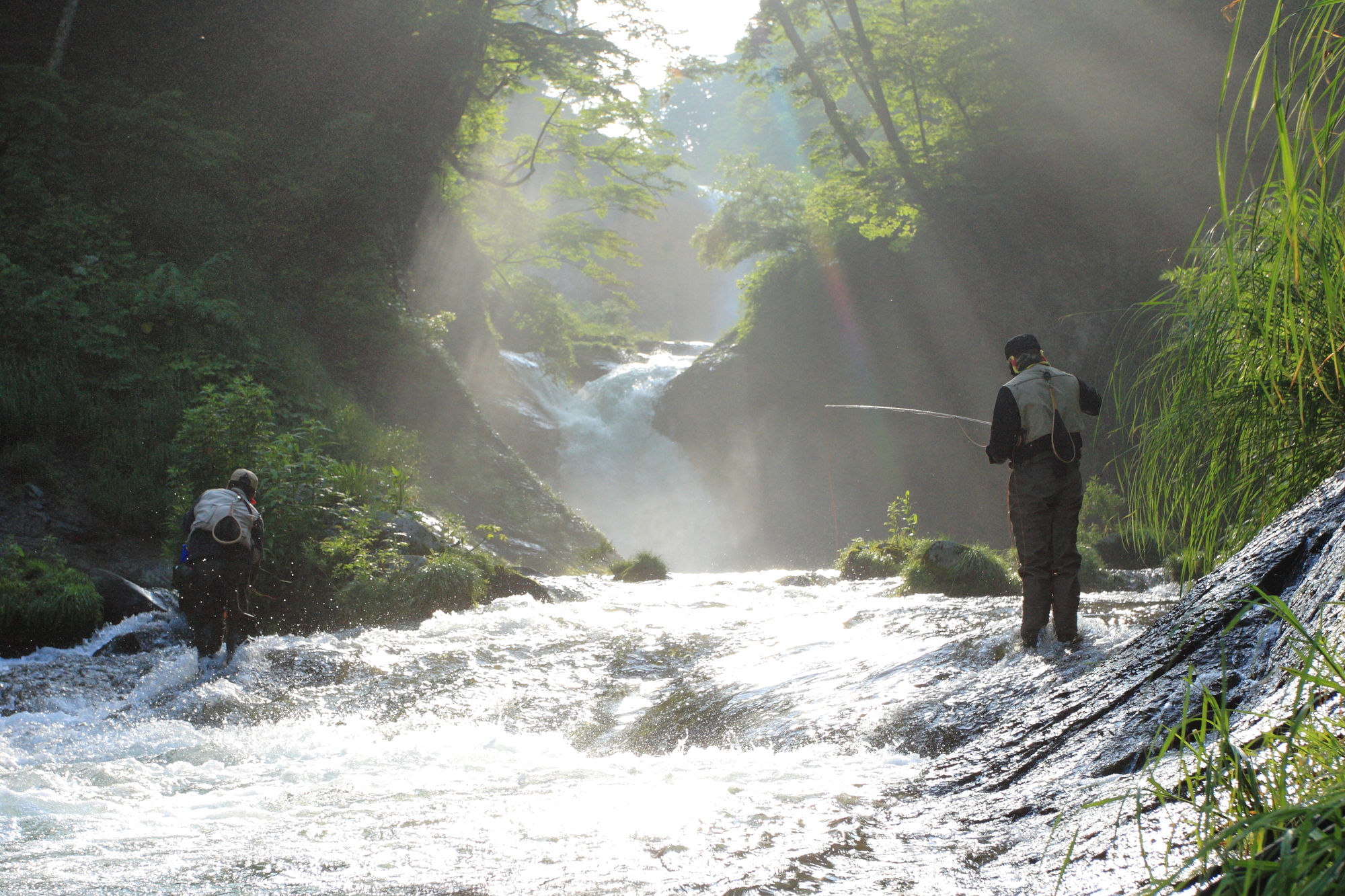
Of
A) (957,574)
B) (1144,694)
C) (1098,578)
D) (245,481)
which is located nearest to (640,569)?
(957,574)

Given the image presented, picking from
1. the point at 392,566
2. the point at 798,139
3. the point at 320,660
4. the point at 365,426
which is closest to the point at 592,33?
the point at 365,426

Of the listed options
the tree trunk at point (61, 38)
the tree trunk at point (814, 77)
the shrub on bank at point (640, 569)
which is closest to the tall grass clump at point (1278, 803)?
the shrub on bank at point (640, 569)

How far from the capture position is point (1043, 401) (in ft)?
17.1

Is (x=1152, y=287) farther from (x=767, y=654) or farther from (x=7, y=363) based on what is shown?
(x=7, y=363)

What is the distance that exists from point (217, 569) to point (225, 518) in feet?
1.49

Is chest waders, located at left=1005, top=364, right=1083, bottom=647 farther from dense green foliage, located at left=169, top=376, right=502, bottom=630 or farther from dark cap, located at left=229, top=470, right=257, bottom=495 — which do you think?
dark cap, located at left=229, top=470, right=257, bottom=495

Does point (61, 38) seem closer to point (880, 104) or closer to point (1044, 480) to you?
point (1044, 480)

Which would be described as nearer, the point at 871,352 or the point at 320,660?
the point at 320,660

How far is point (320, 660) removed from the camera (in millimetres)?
7527

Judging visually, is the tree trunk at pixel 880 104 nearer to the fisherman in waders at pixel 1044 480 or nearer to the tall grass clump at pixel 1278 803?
the fisherman in waders at pixel 1044 480

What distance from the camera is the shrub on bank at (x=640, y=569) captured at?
1515 cm

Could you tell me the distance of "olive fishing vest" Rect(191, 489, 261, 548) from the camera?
756 centimetres

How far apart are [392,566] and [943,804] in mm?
7543

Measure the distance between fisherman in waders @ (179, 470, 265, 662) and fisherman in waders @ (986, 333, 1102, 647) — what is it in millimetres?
6448
